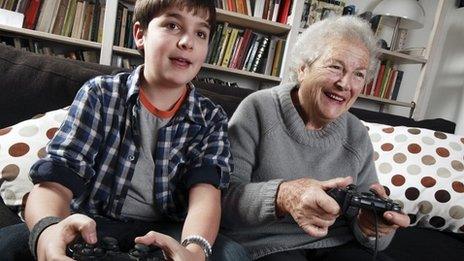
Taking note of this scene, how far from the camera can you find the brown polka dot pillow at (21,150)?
882 millimetres

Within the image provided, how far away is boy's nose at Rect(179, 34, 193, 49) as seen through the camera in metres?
0.81

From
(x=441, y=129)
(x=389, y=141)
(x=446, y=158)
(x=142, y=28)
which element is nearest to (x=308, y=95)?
(x=142, y=28)

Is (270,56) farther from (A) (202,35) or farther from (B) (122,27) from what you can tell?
(A) (202,35)

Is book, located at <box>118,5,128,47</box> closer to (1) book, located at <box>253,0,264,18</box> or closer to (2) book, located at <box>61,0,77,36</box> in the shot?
(2) book, located at <box>61,0,77,36</box>

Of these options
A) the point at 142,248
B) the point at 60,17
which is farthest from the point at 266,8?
the point at 142,248

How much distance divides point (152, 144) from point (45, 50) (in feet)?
5.20

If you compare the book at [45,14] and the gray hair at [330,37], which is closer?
the gray hair at [330,37]

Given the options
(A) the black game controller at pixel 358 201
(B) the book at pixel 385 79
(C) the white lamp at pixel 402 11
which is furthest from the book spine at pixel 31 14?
(B) the book at pixel 385 79

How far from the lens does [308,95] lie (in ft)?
3.34

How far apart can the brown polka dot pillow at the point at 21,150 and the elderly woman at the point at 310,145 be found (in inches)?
18.8

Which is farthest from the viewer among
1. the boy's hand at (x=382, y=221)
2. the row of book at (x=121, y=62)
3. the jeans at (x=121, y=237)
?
the row of book at (x=121, y=62)

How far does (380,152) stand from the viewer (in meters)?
1.41

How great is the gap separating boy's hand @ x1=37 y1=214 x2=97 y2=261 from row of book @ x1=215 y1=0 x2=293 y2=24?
1847mm

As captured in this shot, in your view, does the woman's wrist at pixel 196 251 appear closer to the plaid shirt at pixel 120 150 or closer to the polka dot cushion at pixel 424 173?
the plaid shirt at pixel 120 150
